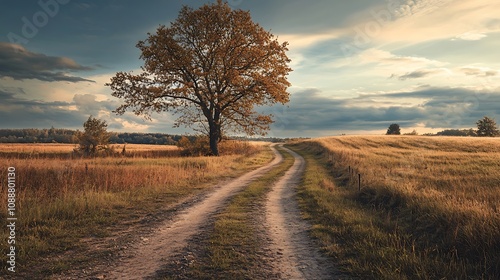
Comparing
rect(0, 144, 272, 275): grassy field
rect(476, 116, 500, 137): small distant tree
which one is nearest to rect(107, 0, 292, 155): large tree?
rect(0, 144, 272, 275): grassy field

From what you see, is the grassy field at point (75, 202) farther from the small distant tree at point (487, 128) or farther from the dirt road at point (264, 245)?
the small distant tree at point (487, 128)

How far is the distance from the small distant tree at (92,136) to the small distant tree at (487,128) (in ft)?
319

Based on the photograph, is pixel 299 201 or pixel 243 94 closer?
pixel 299 201

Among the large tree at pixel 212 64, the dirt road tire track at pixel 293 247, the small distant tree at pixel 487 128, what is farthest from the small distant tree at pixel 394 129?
the dirt road tire track at pixel 293 247

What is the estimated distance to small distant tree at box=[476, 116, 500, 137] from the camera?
81.7 metres

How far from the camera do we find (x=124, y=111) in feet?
93.9

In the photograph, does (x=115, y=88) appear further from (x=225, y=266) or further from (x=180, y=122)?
(x=225, y=266)

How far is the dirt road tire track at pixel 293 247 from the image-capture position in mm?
5684

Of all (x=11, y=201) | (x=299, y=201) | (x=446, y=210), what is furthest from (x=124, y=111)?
(x=446, y=210)

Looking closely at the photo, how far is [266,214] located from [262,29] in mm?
22790

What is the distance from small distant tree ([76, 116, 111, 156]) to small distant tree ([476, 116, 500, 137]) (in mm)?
97093

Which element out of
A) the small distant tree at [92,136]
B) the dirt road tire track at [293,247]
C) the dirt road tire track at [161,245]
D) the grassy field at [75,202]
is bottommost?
the dirt road tire track at [293,247]

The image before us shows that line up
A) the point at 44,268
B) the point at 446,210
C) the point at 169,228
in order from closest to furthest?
1. the point at 44,268
2. the point at 446,210
3. the point at 169,228

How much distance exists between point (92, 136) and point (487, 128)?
99088 millimetres
